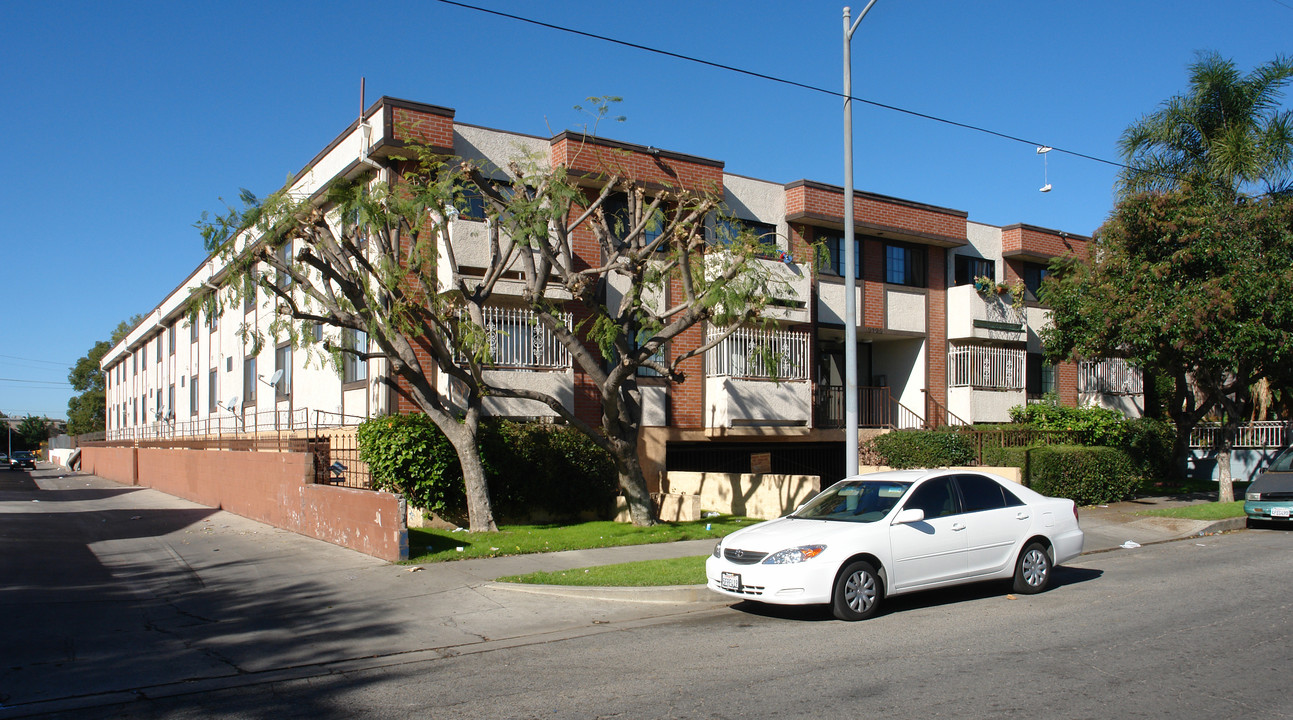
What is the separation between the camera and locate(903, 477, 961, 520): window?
952cm

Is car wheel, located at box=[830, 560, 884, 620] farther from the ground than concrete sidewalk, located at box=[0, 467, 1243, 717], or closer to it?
farther from the ground

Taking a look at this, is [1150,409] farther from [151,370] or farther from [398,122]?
[151,370]

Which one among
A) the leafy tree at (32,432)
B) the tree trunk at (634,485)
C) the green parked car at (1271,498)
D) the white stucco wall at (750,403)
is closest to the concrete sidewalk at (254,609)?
the green parked car at (1271,498)

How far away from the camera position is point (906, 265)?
2416 cm

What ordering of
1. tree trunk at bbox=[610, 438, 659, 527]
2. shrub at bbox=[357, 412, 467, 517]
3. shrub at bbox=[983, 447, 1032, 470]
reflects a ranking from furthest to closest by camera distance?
shrub at bbox=[983, 447, 1032, 470] → tree trunk at bbox=[610, 438, 659, 527] → shrub at bbox=[357, 412, 467, 517]

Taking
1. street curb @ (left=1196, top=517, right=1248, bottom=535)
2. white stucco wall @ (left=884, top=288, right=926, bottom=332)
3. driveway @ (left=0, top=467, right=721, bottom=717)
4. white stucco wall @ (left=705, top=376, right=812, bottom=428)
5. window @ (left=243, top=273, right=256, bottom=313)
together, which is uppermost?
white stucco wall @ (left=884, top=288, right=926, bottom=332)

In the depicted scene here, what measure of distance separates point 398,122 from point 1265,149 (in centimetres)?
1899

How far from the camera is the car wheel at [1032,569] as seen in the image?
10023 mm

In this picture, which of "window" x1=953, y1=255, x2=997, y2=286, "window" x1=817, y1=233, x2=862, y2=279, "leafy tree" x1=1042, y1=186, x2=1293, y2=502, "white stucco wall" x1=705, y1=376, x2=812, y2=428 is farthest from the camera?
"window" x1=953, y1=255, x2=997, y2=286

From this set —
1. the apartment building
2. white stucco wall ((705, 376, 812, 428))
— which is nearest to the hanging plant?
the apartment building

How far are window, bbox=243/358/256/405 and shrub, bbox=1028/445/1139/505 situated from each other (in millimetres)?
21354

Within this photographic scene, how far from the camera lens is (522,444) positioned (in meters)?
16.7

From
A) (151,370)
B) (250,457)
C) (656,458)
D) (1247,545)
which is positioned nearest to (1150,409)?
(1247,545)

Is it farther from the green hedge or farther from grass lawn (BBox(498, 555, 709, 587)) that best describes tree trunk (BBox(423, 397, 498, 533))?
grass lawn (BBox(498, 555, 709, 587))
